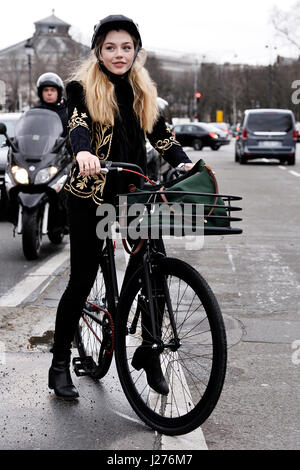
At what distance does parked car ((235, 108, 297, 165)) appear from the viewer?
82.4ft

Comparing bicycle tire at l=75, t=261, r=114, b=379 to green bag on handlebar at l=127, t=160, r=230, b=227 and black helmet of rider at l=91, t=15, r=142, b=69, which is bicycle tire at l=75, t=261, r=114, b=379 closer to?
green bag on handlebar at l=127, t=160, r=230, b=227

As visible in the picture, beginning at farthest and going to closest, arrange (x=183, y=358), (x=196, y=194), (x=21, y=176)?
(x=21, y=176)
(x=183, y=358)
(x=196, y=194)

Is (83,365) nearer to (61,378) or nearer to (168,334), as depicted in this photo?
(61,378)

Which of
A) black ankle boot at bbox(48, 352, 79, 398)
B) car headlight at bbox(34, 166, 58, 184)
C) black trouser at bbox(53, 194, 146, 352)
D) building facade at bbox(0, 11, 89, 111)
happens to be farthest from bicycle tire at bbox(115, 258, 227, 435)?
building facade at bbox(0, 11, 89, 111)

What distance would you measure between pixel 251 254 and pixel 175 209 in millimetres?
5156

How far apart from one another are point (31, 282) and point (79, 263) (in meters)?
3.05

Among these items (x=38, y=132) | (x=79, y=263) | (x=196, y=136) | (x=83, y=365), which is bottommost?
(x=196, y=136)

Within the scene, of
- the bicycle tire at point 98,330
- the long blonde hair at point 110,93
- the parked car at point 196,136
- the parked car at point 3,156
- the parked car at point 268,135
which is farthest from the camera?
the parked car at point 196,136

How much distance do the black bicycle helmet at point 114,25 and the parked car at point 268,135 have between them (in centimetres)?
2198

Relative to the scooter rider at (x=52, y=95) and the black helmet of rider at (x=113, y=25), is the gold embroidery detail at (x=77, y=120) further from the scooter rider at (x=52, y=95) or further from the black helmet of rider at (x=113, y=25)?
the scooter rider at (x=52, y=95)

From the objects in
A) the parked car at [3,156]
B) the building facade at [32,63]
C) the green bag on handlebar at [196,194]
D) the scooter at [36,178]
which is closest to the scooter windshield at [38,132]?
the scooter at [36,178]

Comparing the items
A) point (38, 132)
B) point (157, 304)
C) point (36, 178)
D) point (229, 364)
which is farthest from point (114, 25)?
point (38, 132)

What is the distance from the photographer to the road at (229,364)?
333 centimetres

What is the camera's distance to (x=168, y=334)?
3.40m
